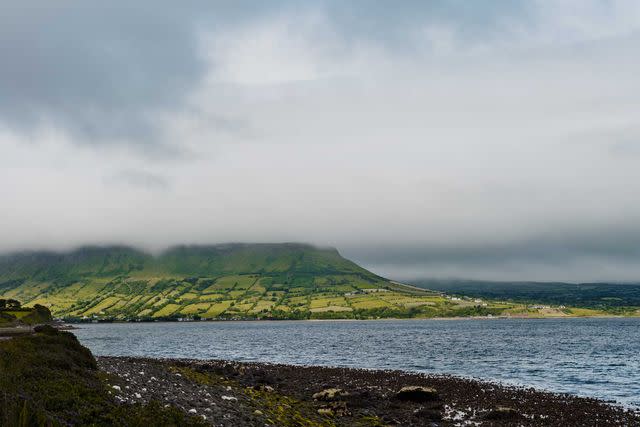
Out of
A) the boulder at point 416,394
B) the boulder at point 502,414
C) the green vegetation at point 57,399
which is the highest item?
the green vegetation at point 57,399

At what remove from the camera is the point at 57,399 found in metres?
20.5

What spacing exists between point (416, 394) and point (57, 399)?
34.8 meters

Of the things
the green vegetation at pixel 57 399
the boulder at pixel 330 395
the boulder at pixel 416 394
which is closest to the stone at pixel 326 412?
the boulder at pixel 330 395

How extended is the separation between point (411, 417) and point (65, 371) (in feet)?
84.0

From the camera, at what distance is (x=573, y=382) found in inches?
2458

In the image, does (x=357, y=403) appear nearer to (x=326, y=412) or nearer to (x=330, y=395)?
(x=330, y=395)

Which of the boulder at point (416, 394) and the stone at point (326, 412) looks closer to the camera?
the stone at point (326, 412)

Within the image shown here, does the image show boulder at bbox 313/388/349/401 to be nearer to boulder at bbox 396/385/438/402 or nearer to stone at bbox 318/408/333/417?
stone at bbox 318/408/333/417

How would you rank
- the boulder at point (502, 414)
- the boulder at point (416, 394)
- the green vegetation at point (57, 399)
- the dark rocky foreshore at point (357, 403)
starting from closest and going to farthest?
the green vegetation at point (57, 399) → the dark rocky foreshore at point (357, 403) → the boulder at point (502, 414) → the boulder at point (416, 394)

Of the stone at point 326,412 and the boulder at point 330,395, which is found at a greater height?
the stone at point 326,412

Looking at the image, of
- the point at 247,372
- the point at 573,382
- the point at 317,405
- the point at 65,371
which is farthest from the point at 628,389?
the point at 65,371

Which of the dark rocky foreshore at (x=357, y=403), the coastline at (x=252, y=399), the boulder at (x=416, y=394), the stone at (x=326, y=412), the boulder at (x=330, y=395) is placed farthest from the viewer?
the boulder at (x=416, y=394)

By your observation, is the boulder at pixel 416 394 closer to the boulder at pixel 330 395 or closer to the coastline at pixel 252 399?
the coastline at pixel 252 399

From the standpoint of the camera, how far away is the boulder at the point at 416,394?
46.9 m
